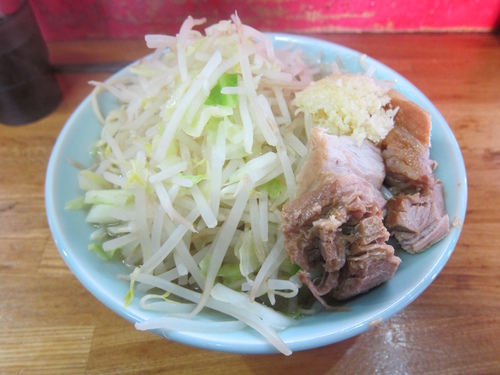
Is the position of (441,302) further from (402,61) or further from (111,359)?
(402,61)

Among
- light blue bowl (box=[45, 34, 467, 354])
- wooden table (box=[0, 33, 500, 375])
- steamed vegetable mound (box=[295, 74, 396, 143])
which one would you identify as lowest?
wooden table (box=[0, 33, 500, 375])

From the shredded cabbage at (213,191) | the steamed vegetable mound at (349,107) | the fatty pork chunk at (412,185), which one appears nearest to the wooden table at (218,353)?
the shredded cabbage at (213,191)

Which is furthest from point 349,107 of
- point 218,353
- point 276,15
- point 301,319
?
point 276,15

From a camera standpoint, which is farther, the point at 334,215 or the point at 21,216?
the point at 21,216

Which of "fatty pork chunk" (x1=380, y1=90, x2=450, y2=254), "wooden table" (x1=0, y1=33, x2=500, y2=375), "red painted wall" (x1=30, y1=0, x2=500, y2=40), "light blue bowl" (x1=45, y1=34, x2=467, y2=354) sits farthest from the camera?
"red painted wall" (x1=30, y1=0, x2=500, y2=40)

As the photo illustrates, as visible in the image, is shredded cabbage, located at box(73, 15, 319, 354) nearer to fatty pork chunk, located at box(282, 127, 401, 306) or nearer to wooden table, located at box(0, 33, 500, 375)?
fatty pork chunk, located at box(282, 127, 401, 306)

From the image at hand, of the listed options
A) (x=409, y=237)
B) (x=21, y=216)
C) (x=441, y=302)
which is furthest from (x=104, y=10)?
(x=441, y=302)

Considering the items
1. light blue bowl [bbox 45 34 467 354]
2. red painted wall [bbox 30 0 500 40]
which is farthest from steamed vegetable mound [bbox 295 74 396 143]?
red painted wall [bbox 30 0 500 40]

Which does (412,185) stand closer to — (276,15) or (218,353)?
(218,353)
